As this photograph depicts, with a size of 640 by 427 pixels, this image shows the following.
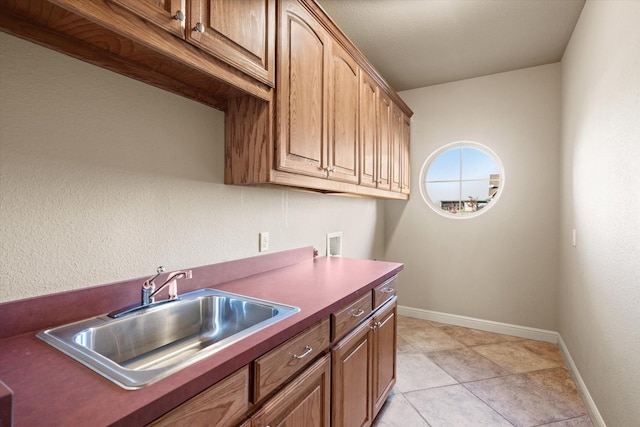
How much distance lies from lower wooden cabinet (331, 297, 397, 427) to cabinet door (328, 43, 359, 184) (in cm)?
88

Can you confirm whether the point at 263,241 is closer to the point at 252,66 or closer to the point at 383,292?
the point at 383,292

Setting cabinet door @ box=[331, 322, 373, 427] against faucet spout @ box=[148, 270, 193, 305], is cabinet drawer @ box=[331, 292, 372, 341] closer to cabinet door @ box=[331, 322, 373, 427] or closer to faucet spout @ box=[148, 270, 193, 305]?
cabinet door @ box=[331, 322, 373, 427]

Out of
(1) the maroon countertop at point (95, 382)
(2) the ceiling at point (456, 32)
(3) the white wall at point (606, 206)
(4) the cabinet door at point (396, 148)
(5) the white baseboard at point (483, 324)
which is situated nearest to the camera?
(1) the maroon countertop at point (95, 382)

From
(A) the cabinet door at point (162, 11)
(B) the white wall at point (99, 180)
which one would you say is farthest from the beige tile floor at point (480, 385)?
(A) the cabinet door at point (162, 11)

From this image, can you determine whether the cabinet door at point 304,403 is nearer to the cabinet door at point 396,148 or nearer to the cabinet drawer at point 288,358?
the cabinet drawer at point 288,358

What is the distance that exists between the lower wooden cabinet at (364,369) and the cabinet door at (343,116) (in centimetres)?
88

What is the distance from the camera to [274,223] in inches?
75.0

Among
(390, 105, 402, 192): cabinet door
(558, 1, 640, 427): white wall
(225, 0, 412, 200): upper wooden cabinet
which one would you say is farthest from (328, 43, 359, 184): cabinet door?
(558, 1, 640, 427): white wall

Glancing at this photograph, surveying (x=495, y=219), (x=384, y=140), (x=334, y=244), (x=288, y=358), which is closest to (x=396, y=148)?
(x=384, y=140)

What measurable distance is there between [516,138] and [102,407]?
3570 mm

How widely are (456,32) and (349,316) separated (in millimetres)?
2312

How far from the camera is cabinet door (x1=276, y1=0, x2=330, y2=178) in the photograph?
1381 millimetres

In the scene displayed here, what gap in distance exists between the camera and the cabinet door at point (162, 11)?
2.73 feet

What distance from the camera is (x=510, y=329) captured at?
3066 mm
